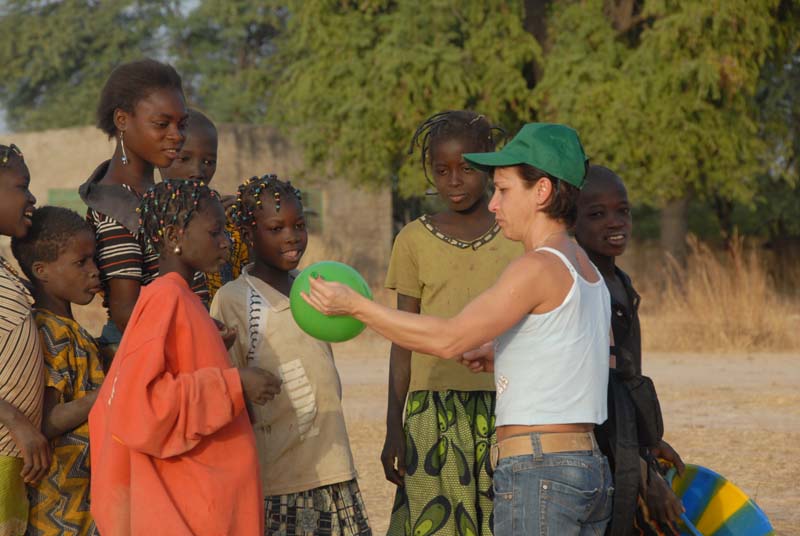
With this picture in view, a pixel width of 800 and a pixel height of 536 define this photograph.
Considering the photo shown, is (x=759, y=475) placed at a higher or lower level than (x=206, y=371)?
lower

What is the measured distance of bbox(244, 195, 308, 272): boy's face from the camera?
3.65 m

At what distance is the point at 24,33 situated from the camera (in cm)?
3028

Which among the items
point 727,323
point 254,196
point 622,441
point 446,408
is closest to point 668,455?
point 622,441

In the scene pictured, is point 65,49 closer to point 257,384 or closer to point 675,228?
point 675,228

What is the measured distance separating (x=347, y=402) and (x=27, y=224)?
6.58 m

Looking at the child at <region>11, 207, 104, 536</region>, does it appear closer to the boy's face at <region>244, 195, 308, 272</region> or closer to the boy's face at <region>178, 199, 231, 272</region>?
the boy's face at <region>178, 199, 231, 272</region>

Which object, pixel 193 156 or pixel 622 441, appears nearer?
pixel 622 441

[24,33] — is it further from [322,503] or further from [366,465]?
[322,503]

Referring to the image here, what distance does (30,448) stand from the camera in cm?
315

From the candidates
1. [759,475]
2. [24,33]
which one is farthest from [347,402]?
[24,33]

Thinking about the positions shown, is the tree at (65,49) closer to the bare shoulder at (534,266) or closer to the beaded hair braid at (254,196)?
the beaded hair braid at (254,196)

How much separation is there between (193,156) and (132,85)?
0.69 m

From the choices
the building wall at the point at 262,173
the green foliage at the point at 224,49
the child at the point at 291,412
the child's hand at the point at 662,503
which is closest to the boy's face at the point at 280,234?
the child at the point at 291,412

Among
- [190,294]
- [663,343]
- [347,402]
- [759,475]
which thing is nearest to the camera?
[190,294]
